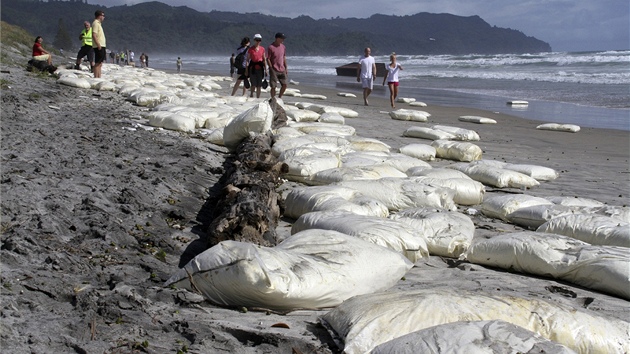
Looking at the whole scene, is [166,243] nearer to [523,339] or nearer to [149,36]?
[523,339]

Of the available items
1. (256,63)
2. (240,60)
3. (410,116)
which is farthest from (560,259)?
(240,60)

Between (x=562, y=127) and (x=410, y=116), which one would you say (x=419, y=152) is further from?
(x=562, y=127)

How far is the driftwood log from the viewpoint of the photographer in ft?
11.7

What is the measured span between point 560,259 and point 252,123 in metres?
3.79

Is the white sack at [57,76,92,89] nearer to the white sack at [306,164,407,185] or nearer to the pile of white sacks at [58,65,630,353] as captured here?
the pile of white sacks at [58,65,630,353]

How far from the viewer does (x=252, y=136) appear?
6.43 metres

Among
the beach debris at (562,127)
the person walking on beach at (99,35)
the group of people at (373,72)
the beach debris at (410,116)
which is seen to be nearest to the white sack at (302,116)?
the beach debris at (410,116)

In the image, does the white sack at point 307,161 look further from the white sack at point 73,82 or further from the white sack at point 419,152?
the white sack at point 73,82

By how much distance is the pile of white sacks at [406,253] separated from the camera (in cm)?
246

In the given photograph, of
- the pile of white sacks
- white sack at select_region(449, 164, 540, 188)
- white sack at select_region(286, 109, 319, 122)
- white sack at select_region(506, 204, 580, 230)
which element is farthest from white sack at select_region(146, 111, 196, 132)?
white sack at select_region(506, 204, 580, 230)

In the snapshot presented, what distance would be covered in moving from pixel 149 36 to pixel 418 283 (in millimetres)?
116905

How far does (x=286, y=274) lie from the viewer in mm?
2734

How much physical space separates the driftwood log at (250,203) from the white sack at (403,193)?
660 mm

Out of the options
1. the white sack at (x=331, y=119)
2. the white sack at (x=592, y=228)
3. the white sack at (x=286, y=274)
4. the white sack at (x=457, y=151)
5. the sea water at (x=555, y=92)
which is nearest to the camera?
the white sack at (x=286, y=274)
